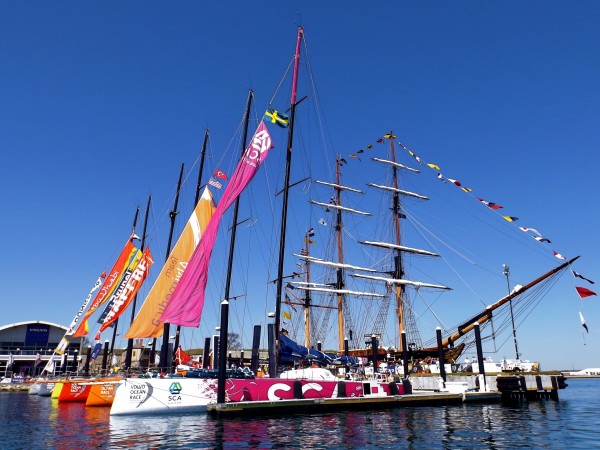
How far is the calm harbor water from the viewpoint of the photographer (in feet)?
55.2

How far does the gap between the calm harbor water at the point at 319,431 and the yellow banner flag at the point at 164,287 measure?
16.9 feet

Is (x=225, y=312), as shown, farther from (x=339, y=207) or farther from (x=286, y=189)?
(x=339, y=207)

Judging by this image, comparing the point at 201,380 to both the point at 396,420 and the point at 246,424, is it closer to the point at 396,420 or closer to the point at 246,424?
the point at 246,424

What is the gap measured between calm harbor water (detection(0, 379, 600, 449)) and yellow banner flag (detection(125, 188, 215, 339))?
16.9 ft

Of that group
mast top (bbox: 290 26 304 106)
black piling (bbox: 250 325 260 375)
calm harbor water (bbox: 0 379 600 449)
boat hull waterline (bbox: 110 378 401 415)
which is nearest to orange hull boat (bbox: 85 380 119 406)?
calm harbor water (bbox: 0 379 600 449)

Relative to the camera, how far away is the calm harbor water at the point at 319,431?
16812 mm

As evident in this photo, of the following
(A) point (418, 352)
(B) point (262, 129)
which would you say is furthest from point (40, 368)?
(B) point (262, 129)

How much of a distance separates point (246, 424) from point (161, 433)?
398 centimetres

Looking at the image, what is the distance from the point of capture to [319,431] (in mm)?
19438

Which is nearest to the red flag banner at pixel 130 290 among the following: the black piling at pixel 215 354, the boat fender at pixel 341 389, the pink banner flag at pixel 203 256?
the black piling at pixel 215 354

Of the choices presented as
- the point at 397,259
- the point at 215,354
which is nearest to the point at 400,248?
the point at 397,259

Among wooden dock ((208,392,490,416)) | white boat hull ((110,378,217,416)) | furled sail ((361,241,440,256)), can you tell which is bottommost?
wooden dock ((208,392,490,416))

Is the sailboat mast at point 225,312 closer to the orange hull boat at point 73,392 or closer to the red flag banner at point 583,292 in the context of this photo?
Answer: the orange hull boat at point 73,392

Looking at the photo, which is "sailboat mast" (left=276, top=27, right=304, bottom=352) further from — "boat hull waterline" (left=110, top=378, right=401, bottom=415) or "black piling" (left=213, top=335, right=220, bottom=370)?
"black piling" (left=213, top=335, right=220, bottom=370)
